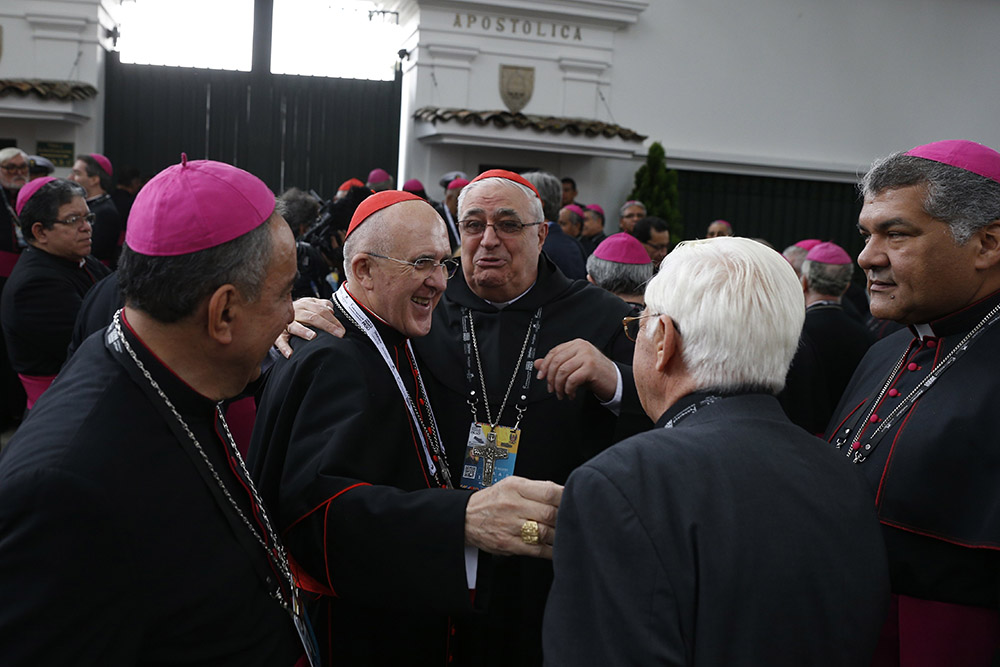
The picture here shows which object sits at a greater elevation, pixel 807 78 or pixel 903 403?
pixel 807 78

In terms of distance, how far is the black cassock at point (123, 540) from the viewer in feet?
4.71

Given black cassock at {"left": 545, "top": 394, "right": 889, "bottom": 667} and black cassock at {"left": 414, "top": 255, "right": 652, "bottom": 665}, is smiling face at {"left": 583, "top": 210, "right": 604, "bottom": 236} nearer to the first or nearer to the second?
black cassock at {"left": 414, "top": 255, "right": 652, "bottom": 665}

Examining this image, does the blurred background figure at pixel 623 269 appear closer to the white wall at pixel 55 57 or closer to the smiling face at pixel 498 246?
the smiling face at pixel 498 246

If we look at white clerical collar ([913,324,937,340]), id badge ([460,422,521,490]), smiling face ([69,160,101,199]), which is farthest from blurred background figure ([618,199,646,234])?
white clerical collar ([913,324,937,340])

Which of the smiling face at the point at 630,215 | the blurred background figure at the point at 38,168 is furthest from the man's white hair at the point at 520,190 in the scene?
the blurred background figure at the point at 38,168

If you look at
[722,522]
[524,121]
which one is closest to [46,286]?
[722,522]

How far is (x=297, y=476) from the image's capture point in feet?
7.76

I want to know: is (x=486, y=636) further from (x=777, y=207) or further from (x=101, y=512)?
(x=777, y=207)

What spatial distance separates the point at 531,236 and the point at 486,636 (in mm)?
1479

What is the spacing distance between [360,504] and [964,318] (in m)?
1.66

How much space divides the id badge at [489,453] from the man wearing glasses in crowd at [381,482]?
0.06 meters

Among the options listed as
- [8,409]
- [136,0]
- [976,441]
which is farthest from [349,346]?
[136,0]

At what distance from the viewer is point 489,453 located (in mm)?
3086

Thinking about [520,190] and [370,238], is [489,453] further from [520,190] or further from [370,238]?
[520,190]
